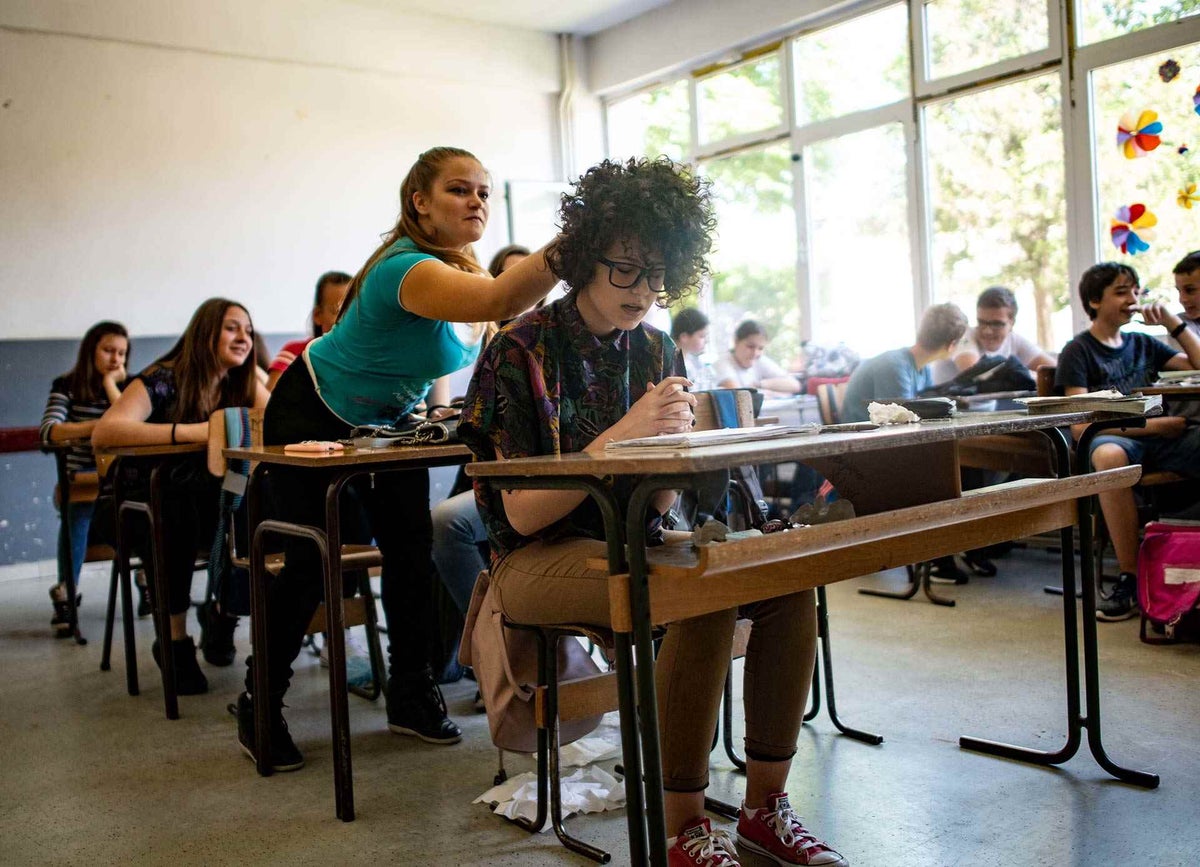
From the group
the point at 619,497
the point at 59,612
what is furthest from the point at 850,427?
the point at 59,612

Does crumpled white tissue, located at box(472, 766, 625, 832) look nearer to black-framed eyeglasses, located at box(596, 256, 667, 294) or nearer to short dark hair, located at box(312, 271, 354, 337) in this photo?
black-framed eyeglasses, located at box(596, 256, 667, 294)

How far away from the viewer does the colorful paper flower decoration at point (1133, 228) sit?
5.02m

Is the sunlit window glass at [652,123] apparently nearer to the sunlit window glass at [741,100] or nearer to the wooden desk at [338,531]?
the sunlit window glass at [741,100]

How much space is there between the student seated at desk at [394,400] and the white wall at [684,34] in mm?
4639

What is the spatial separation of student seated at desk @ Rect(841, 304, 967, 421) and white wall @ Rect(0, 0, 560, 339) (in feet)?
12.3

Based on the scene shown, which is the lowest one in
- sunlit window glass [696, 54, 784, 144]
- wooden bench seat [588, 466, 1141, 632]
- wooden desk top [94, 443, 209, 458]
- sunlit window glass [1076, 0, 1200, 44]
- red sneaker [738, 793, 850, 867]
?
red sneaker [738, 793, 850, 867]

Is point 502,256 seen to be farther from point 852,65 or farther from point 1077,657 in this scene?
point 852,65

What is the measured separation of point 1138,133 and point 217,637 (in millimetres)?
4523

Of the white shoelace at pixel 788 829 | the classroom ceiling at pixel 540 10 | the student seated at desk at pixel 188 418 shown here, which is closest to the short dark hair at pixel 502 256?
the student seated at desk at pixel 188 418

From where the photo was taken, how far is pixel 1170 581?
2.96m

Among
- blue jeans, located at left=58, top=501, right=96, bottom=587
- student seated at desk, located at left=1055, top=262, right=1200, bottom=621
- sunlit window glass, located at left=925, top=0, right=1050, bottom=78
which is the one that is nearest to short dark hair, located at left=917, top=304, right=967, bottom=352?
student seated at desk, located at left=1055, top=262, right=1200, bottom=621

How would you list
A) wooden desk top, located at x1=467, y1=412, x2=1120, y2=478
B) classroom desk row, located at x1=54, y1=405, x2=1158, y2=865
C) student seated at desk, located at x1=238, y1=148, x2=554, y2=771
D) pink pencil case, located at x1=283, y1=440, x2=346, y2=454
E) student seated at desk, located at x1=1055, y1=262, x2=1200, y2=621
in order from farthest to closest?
student seated at desk, located at x1=1055, y1=262, x2=1200, y2=621
student seated at desk, located at x1=238, y1=148, x2=554, y2=771
pink pencil case, located at x1=283, y1=440, x2=346, y2=454
classroom desk row, located at x1=54, y1=405, x2=1158, y2=865
wooden desk top, located at x1=467, y1=412, x2=1120, y2=478

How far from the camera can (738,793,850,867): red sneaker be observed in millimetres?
1693

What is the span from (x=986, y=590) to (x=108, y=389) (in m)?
3.59
